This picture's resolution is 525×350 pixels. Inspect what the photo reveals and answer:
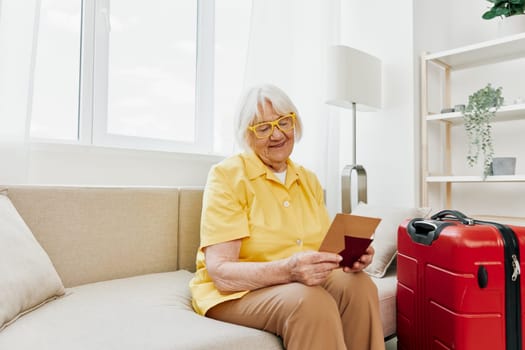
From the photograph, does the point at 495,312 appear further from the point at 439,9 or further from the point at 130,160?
the point at 439,9

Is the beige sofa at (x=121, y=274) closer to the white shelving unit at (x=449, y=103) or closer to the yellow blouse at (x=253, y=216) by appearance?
the yellow blouse at (x=253, y=216)

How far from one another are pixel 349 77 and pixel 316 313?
160 cm

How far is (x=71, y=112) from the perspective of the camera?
185cm

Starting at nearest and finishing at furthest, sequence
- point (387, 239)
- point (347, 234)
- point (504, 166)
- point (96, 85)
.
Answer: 1. point (347, 234)
2. point (387, 239)
3. point (96, 85)
4. point (504, 166)

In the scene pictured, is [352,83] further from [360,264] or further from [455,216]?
[360,264]

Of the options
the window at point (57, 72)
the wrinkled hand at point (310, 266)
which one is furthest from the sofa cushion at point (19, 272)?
the wrinkled hand at point (310, 266)

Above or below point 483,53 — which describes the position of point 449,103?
below

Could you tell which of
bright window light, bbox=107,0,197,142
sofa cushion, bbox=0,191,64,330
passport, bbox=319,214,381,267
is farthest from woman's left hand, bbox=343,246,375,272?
bright window light, bbox=107,0,197,142

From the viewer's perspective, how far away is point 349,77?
2.27 meters

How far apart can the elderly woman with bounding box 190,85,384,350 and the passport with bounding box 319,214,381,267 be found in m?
0.03

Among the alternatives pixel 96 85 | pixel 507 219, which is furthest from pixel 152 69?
pixel 507 219

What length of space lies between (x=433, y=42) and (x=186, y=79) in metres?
1.61

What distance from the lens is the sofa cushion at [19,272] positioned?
1005 millimetres

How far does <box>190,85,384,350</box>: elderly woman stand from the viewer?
3.41 ft
